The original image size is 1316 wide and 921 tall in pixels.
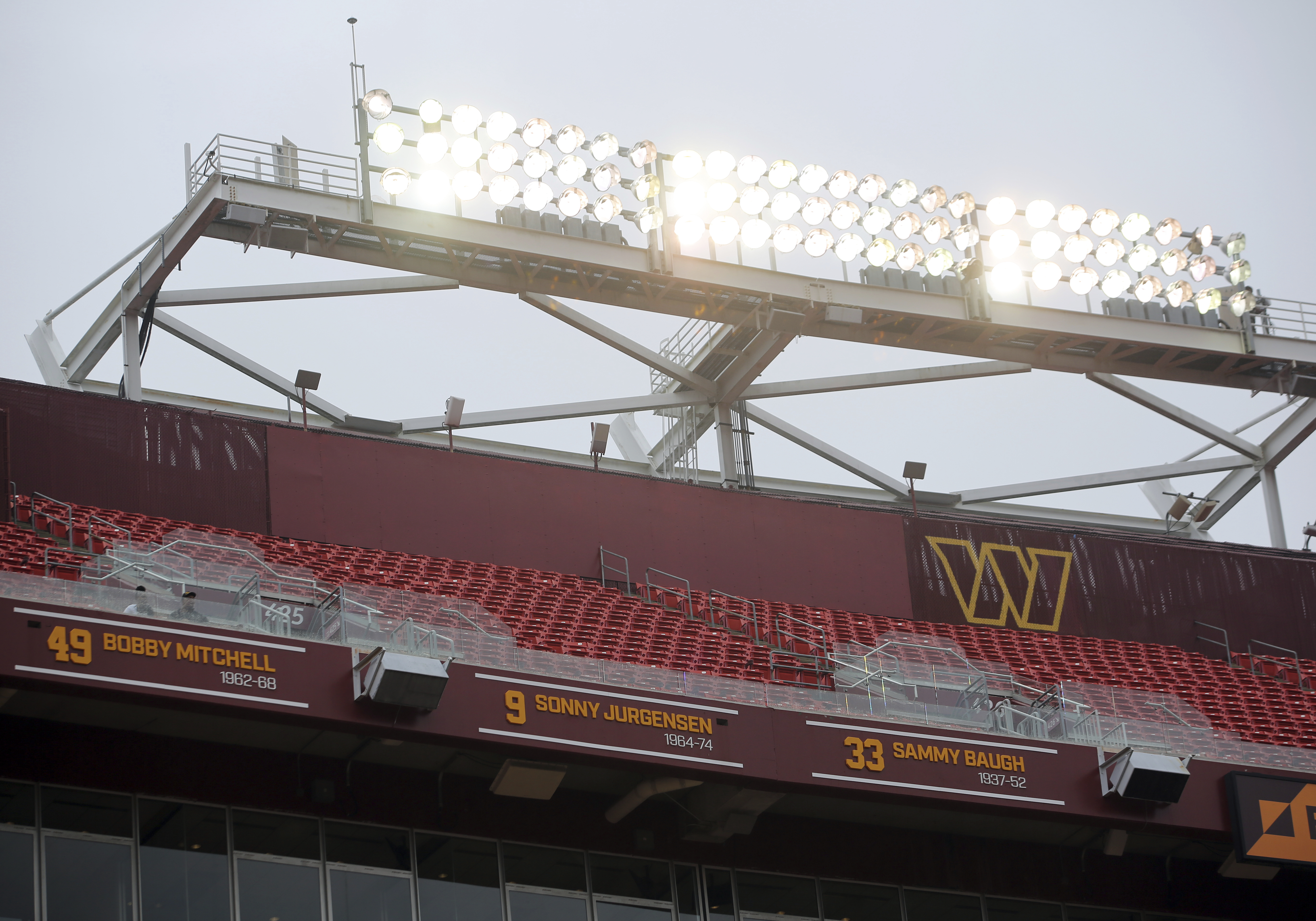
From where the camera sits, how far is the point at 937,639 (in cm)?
1930

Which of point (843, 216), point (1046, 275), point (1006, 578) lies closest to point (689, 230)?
point (843, 216)

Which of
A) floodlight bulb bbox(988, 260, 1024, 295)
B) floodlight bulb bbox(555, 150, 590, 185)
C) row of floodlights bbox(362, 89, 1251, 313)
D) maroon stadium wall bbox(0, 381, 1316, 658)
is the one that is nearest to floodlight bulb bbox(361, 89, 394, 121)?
row of floodlights bbox(362, 89, 1251, 313)

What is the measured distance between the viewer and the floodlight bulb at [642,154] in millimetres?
26906

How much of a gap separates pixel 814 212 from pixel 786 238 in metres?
1.00

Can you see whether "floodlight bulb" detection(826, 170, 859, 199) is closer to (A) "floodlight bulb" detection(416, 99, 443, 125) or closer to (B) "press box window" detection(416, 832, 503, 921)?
(A) "floodlight bulb" detection(416, 99, 443, 125)

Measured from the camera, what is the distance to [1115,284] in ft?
96.8

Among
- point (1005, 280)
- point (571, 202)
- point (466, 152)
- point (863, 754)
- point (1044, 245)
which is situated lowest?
point (863, 754)

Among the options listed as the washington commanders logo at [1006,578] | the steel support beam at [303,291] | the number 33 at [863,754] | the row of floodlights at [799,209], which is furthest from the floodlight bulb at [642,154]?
the number 33 at [863,754]

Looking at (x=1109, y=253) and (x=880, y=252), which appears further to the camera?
(x=1109, y=253)

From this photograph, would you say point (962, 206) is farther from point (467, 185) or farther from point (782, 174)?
point (467, 185)

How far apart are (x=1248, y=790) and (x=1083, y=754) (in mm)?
1860

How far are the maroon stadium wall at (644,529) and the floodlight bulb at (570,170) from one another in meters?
5.09

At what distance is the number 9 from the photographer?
51.6ft

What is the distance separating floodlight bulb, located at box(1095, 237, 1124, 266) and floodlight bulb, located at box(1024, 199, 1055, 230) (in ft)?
3.25
